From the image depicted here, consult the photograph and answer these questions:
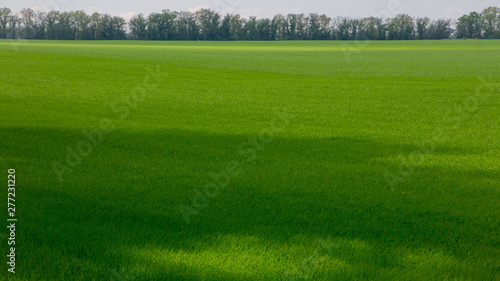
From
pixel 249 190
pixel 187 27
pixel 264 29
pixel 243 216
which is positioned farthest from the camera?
pixel 264 29

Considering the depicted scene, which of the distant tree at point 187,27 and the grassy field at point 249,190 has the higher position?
the distant tree at point 187,27

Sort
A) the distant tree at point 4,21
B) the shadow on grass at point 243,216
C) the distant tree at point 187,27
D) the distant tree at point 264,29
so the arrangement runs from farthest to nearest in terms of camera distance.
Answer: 1. the distant tree at point 264,29
2. the distant tree at point 187,27
3. the distant tree at point 4,21
4. the shadow on grass at point 243,216

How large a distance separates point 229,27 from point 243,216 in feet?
Answer: 488

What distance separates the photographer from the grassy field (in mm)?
5012

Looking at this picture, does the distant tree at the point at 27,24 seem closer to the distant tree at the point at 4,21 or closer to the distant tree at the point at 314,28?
the distant tree at the point at 4,21

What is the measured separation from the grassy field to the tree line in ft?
435

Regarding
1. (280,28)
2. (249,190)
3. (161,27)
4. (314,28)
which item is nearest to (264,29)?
(280,28)

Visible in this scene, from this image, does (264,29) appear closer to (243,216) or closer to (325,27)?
(325,27)

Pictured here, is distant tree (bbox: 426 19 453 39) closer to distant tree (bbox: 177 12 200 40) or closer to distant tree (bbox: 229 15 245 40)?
distant tree (bbox: 229 15 245 40)

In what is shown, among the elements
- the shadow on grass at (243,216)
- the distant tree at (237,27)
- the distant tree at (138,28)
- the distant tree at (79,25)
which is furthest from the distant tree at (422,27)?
the shadow on grass at (243,216)

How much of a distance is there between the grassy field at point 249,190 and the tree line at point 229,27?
435ft

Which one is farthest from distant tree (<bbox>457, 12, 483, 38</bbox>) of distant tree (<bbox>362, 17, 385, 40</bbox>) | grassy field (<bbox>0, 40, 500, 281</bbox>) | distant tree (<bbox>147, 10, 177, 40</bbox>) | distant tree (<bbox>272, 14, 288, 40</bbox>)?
grassy field (<bbox>0, 40, 500, 281</bbox>)

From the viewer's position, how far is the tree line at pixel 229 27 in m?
136

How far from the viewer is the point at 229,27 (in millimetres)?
149125
